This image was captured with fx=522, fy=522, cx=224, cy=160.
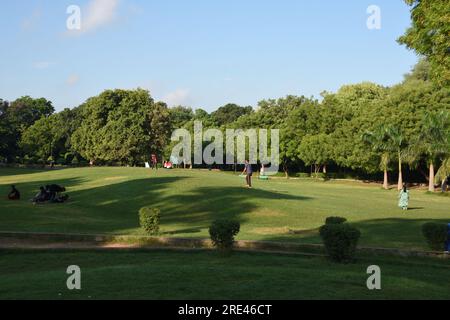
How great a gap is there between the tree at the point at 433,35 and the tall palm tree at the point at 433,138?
3514 cm

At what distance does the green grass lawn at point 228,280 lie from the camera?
852 cm

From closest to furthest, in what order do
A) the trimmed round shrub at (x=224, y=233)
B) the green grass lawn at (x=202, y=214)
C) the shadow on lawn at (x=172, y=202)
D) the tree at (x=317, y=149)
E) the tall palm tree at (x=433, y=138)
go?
the trimmed round shrub at (x=224, y=233), the green grass lawn at (x=202, y=214), the shadow on lawn at (x=172, y=202), the tall palm tree at (x=433, y=138), the tree at (x=317, y=149)

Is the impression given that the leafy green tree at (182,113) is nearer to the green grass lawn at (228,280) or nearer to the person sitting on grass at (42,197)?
the person sitting on grass at (42,197)

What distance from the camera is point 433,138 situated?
173 ft

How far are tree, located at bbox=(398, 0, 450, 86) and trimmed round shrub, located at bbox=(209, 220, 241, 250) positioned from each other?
7717 millimetres

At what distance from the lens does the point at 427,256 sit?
14914 mm

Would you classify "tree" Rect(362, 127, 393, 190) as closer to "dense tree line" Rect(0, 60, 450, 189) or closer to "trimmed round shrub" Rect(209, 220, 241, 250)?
"dense tree line" Rect(0, 60, 450, 189)

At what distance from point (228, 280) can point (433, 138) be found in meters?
48.1

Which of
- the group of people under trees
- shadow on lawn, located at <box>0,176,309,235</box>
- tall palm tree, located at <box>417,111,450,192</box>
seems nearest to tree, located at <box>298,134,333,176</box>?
tall palm tree, located at <box>417,111,450,192</box>

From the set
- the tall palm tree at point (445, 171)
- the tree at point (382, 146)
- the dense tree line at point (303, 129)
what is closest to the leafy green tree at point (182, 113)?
the dense tree line at point (303, 129)

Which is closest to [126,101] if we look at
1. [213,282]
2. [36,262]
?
[36,262]

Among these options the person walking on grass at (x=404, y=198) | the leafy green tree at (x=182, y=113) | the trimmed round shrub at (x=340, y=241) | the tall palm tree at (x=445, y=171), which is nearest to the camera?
the trimmed round shrub at (x=340, y=241)
